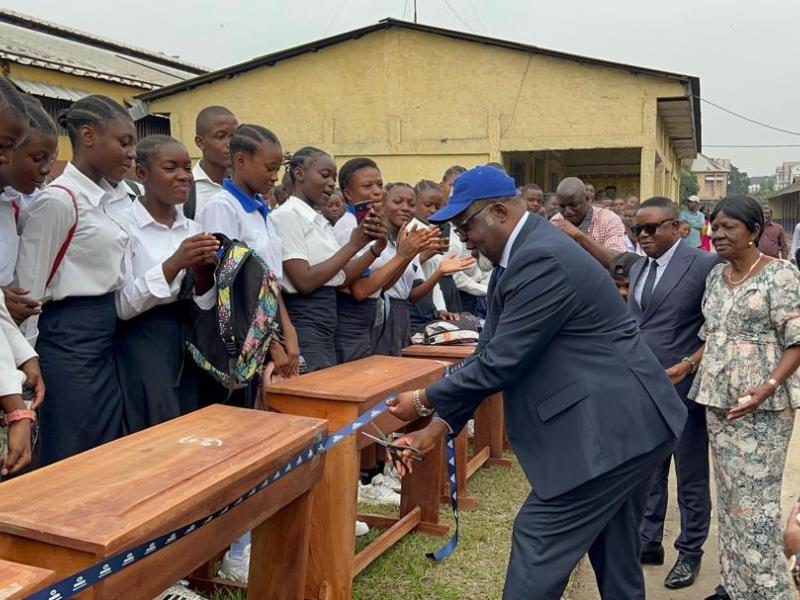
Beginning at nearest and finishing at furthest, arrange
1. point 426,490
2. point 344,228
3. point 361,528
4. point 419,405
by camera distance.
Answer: point 419,405 → point 361,528 → point 426,490 → point 344,228

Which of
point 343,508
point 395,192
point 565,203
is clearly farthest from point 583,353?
point 565,203

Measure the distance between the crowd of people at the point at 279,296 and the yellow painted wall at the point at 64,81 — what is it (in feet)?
30.8

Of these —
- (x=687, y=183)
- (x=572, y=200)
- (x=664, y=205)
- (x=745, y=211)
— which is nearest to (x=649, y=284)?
(x=664, y=205)

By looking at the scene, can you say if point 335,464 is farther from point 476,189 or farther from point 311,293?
point 476,189

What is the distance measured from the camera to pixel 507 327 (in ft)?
8.57

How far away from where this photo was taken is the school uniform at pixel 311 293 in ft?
12.9

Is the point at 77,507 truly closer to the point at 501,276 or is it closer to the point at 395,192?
the point at 501,276

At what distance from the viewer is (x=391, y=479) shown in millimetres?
5277

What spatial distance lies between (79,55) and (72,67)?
304 centimetres

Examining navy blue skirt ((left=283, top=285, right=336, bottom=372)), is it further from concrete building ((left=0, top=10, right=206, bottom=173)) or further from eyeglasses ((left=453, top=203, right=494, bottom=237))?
concrete building ((left=0, top=10, right=206, bottom=173))

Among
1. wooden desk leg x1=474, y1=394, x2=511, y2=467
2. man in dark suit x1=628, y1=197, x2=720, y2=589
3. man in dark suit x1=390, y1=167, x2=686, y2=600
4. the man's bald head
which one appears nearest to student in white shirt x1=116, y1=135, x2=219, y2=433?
man in dark suit x1=390, y1=167, x2=686, y2=600

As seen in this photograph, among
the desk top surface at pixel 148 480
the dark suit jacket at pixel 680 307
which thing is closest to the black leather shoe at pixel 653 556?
the dark suit jacket at pixel 680 307

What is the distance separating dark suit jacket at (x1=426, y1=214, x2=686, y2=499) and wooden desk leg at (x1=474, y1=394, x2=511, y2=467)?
3.16 m

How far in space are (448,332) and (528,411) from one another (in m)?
2.60
